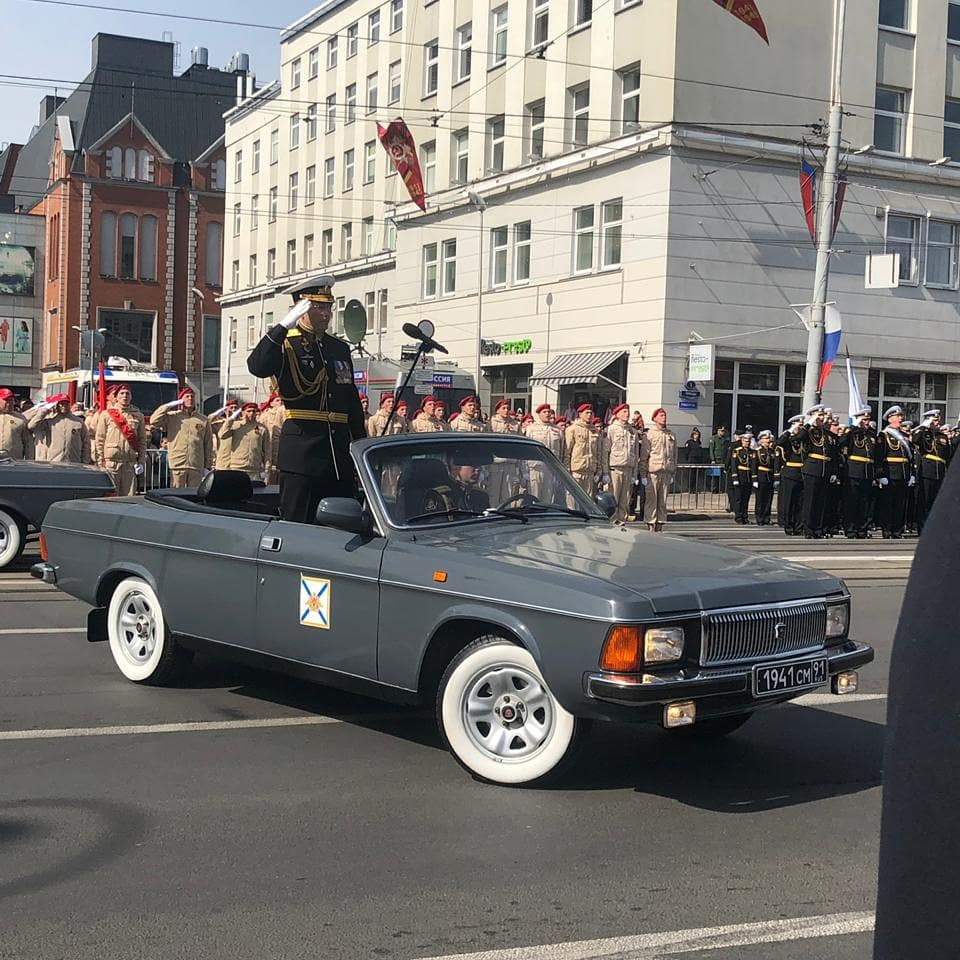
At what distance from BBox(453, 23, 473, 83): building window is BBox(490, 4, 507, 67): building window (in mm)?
1469

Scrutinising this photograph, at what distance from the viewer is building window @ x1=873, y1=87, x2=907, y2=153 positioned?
3288 cm

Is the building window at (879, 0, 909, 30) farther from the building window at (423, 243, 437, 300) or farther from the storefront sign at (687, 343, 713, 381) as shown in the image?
the building window at (423, 243, 437, 300)

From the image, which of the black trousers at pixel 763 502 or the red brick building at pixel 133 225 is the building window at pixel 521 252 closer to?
the black trousers at pixel 763 502

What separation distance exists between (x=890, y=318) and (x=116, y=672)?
93.3 feet

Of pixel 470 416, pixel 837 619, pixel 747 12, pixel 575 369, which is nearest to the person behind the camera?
pixel 837 619

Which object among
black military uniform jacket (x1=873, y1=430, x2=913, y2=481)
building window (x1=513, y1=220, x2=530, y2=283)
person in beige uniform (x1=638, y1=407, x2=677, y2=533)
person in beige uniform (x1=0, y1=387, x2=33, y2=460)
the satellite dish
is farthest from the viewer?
building window (x1=513, y1=220, x2=530, y2=283)

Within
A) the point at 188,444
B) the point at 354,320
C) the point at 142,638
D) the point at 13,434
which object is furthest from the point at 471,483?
the point at 188,444

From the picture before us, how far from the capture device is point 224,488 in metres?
7.98

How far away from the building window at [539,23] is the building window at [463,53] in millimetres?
3814

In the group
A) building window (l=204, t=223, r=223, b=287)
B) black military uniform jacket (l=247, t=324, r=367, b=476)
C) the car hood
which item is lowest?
the car hood

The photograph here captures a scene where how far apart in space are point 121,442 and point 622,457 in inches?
309

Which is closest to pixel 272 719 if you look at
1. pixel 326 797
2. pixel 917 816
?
pixel 326 797

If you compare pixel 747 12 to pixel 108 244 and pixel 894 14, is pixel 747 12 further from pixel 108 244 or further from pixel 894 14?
pixel 108 244

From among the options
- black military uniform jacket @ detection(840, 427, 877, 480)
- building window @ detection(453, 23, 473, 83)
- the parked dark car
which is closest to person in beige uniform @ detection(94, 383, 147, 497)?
the parked dark car
